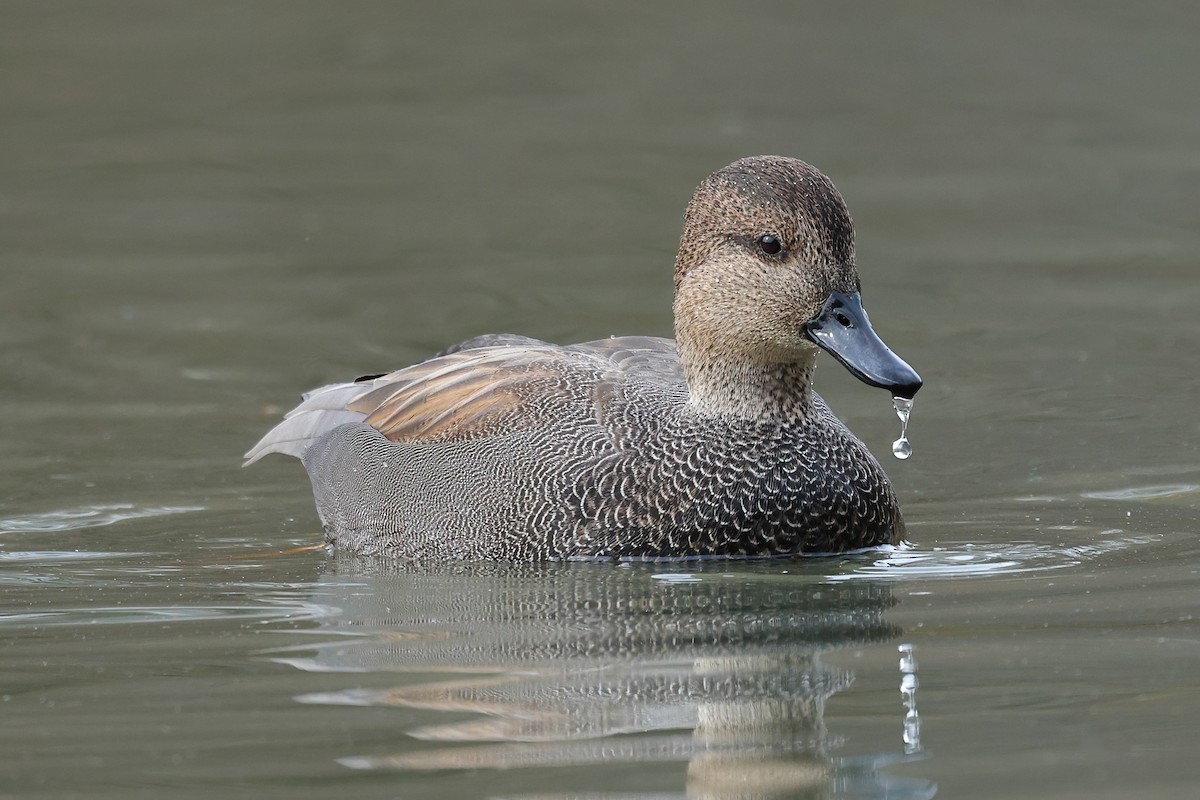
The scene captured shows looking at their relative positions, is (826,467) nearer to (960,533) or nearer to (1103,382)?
(960,533)

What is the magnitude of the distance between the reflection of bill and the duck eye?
1.20 metres

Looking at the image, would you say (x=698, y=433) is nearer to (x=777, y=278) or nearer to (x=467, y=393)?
(x=777, y=278)

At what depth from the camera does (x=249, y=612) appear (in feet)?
22.9

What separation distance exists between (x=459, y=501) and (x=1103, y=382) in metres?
4.80

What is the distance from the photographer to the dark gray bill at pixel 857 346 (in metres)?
7.50

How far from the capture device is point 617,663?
6086 millimetres

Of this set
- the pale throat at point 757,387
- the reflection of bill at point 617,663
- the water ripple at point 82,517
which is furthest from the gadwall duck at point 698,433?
the water ripple at point 82,517

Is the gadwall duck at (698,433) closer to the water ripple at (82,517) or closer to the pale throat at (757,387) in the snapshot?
the pale throat at (757,387)

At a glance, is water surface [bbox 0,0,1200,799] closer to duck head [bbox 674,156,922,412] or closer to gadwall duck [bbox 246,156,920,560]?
gadwall duck [bbox 246,156,920,560]

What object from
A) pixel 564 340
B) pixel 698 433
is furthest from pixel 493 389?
pixel 564 340

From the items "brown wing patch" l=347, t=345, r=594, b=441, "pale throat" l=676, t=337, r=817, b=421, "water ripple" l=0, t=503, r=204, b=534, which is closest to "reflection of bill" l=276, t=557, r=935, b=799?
"brown wing patch" l=347, t=345, r=594, b=441

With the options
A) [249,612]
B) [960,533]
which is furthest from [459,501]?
[960,533]

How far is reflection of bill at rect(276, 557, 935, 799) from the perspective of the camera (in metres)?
4.98

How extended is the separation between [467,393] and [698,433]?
44.5 inches
